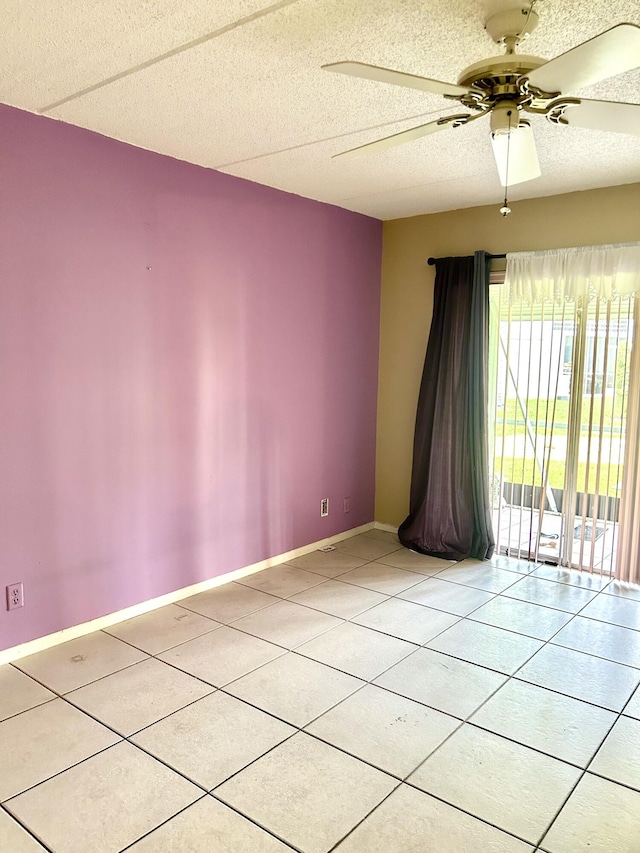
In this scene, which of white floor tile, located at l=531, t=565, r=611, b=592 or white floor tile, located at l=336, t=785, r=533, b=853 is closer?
white floor tile, located at l=336, t=785, r=533, b=853

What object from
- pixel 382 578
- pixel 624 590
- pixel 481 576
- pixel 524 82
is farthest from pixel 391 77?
pixel 624 590

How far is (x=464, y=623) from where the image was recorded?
11.0ft

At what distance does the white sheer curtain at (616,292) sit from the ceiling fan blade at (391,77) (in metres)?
2.35

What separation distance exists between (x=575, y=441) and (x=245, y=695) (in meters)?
2.58

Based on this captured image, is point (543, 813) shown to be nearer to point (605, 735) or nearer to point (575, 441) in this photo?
point (605, 735)

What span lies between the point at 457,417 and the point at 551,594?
A: 1289 millimetres

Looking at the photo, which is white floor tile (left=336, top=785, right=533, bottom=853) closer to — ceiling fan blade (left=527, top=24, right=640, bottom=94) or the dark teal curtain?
ceiling fan blade (left=527, top=24, right=640, bottom=94)

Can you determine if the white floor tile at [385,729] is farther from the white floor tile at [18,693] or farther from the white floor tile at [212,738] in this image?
the white floor tile at [18,693]

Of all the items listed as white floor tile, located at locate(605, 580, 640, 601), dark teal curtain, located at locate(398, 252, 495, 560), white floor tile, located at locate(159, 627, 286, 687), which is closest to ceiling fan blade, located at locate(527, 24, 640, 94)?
white floor tile, located at locate(159, 627, 286, 687)

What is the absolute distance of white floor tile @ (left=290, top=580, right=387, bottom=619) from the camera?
3.48 meters

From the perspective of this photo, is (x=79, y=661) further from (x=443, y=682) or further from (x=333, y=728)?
(x=443, y=682)

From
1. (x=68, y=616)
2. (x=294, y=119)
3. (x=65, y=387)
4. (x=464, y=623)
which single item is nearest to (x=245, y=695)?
(x=68, y=616)

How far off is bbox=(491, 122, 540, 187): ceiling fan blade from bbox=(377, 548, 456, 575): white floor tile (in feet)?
8.36

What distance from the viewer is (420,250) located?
4.66 m
